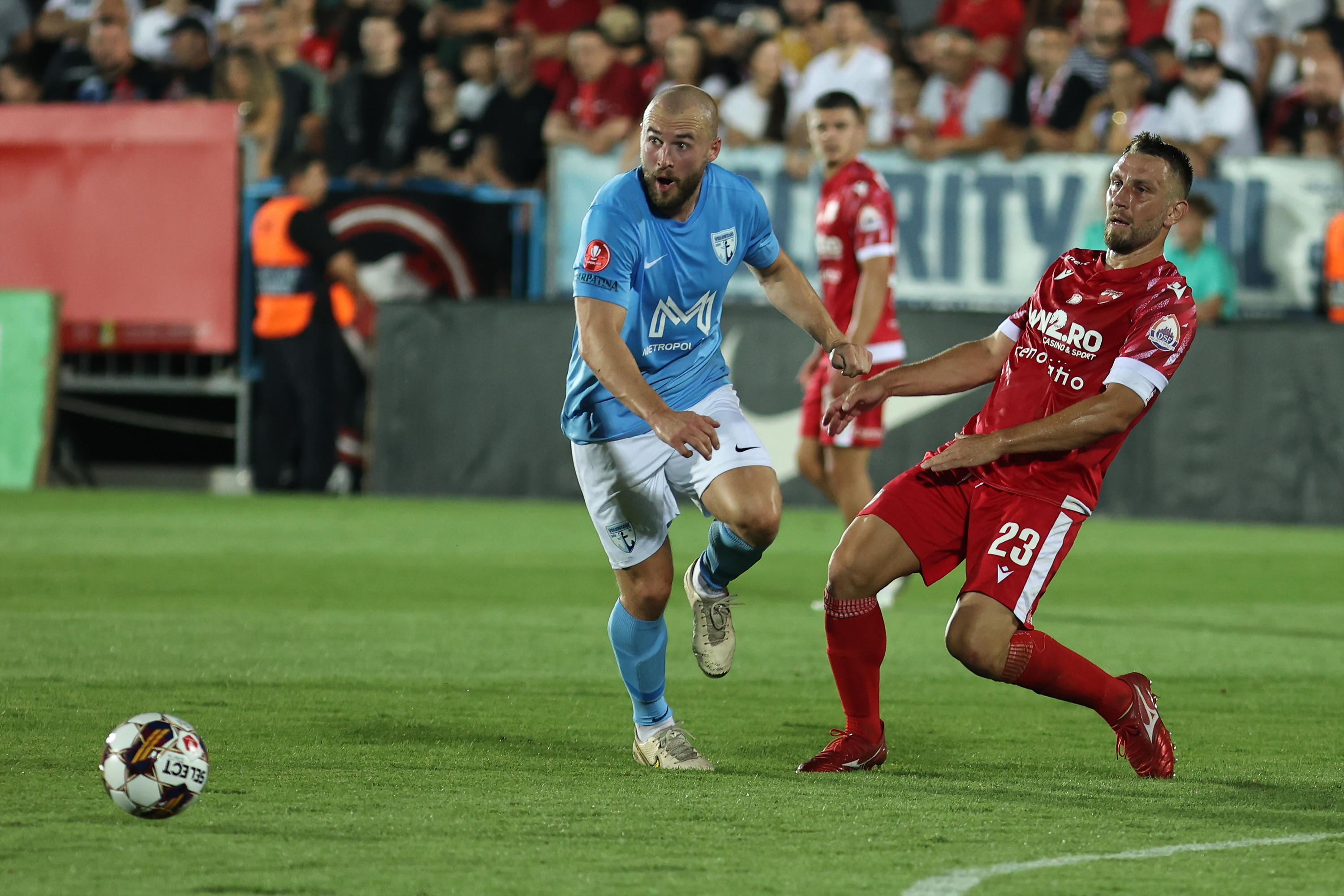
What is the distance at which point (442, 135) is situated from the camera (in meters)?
16.5

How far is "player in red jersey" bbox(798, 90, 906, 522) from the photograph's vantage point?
9.41m

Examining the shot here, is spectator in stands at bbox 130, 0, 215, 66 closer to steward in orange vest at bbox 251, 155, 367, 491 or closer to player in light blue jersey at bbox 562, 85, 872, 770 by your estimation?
steward in orange vest at bbox 251, 155, 367, 491

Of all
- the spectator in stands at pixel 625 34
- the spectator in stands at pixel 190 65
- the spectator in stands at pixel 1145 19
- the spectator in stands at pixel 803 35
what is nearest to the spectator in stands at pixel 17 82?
the spectator in stands at pixel 190 65

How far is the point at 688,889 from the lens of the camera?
3.99m

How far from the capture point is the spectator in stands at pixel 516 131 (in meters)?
16.1

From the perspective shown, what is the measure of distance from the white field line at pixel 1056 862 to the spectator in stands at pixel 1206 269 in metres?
9.49

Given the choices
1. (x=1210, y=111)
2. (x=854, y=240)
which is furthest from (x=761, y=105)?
(x=854, y=240)

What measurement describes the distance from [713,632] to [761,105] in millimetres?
10093

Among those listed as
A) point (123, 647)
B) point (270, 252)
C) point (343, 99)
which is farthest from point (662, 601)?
Answer: point (343, 99)

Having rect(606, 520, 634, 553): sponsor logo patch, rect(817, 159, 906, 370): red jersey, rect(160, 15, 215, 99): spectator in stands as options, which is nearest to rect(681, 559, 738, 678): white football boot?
rect(606, 520, 634, 553): sponsor logo patch

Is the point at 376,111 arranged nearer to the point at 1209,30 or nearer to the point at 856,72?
the point at 856,72

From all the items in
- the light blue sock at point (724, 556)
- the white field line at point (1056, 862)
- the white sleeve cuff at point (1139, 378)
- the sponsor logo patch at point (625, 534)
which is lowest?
the white field line at point (1056, 862)

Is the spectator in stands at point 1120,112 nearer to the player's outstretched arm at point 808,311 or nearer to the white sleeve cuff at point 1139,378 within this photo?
the player's outstretched arm at point 808,311

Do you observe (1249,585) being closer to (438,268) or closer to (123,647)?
(123,647)
